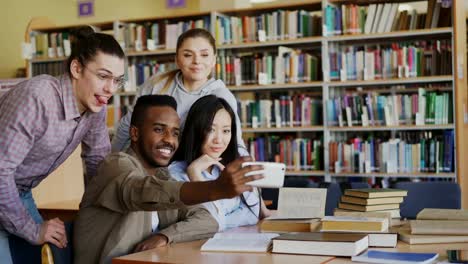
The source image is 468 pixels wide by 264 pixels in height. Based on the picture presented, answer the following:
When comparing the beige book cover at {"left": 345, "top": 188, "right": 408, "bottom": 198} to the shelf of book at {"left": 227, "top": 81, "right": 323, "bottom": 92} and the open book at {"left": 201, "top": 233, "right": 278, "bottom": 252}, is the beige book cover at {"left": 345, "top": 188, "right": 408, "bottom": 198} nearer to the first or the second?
the open book at {"left": 201, "top": 233, "right": 278, "bottom": 252}

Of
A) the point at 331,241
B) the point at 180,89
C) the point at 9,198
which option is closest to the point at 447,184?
the point at 180,89

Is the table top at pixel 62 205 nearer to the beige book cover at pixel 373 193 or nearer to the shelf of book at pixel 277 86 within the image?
the beige book cover at pixel 373 193

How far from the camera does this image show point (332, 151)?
22.5 ft

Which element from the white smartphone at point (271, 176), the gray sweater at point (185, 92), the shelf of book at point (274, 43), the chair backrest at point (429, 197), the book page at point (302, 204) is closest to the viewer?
the white smartphone at point (271, 176)

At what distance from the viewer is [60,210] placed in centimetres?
454

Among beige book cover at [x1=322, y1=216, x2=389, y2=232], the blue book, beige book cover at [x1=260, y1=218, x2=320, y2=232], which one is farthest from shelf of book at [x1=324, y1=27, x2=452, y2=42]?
the blue book

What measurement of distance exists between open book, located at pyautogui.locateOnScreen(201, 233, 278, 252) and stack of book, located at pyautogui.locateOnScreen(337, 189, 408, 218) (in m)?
0.41

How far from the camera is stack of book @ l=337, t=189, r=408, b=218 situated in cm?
275

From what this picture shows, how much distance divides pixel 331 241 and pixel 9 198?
1110 mm

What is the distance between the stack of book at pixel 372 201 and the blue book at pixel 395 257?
59cm

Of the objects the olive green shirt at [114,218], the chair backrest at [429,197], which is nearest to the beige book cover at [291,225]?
the olive green shirt at [114,218]

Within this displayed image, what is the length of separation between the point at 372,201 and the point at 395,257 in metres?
0.72

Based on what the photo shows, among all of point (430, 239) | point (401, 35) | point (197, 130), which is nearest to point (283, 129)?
point (401, 35)

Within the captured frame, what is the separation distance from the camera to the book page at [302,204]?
273 centimetres
